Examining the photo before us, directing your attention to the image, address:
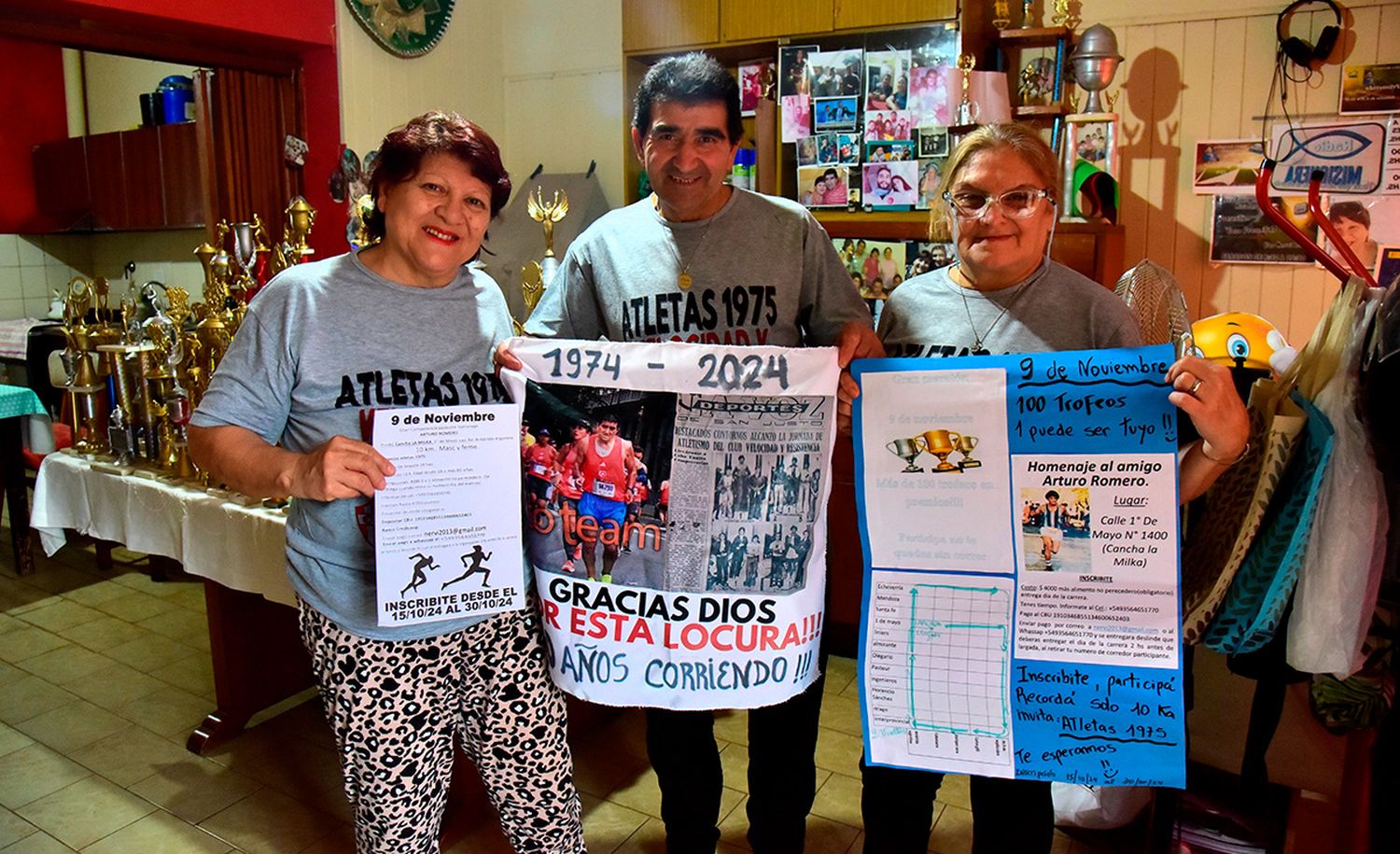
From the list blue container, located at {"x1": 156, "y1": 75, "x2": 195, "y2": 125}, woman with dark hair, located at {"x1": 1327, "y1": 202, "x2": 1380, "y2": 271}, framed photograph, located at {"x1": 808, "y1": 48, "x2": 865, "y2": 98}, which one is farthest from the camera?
blue container, located at {"x1": 156, "y1": 75, "x2": 195, "y2": 125}

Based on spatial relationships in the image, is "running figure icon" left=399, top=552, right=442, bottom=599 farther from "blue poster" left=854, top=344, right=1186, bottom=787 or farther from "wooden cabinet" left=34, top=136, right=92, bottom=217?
"wooden cabinet" left=34, top=136, right=92, bottom=217

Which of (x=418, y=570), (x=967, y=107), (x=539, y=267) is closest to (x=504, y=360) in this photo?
(x=418, y=570)

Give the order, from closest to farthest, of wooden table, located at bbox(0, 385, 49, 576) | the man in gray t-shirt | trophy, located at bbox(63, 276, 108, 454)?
the man in gray t-shirt → trophy, located at bbox(63, 276, 108, 454) → wooden table, located at bbox(0, 385, 49, 576)

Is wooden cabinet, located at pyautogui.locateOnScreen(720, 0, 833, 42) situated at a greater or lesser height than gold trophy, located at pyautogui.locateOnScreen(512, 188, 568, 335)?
greater

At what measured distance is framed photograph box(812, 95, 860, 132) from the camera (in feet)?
12.4

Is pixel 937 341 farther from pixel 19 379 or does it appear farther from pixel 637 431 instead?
pixel 19 379

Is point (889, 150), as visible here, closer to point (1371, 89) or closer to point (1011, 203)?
point (1371, 89)

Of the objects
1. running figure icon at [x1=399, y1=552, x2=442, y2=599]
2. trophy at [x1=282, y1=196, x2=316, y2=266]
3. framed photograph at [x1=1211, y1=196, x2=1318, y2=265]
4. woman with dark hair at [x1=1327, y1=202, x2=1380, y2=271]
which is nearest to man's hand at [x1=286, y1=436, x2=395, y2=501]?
running figure icon at [x1=399, y1=552, x2=442, y2=599]

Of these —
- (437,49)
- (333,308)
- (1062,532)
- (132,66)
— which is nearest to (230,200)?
(437,49)

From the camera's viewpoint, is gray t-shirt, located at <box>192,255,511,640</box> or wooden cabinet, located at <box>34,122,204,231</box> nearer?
gray t-shirt, located at <box>192,255,511,640</box>

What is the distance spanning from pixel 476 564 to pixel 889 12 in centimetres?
292

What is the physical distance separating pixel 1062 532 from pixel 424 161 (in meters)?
1.08

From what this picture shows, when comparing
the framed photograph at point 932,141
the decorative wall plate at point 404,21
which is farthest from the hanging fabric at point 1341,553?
the decorative wall plate at point 404,21

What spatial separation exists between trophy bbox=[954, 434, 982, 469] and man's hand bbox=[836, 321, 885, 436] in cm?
17
